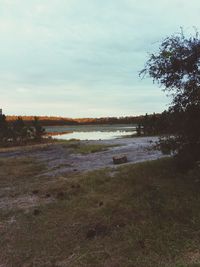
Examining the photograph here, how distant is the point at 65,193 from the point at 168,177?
3.72 m

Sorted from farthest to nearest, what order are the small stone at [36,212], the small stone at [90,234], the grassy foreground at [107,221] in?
the small stone at [36,212]
the small stone at [90,234]
the grassy foreground at [107,221]

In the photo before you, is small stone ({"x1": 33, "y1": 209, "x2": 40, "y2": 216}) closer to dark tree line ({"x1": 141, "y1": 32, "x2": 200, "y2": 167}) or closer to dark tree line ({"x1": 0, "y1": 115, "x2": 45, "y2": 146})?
dark tree line ({"x1": 141, "y1": 32, "x2": 200, "y2": 167})

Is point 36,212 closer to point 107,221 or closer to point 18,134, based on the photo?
point 107,221

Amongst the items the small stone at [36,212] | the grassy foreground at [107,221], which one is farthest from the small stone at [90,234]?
the small stone at [36,212]

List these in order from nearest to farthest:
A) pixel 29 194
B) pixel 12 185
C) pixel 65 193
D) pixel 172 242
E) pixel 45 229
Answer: pixel 172 242
pixel 45 229
pixel 65 193
pixel 29 194
pixel 12 185

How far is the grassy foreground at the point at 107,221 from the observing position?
9789 millimetres

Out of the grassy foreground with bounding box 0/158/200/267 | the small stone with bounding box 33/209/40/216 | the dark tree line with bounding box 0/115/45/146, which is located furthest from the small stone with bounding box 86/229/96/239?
the dark tree line with bounding box 0/115/45/146

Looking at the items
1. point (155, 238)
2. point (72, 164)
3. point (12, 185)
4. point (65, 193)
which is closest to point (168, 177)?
point (65, 193)

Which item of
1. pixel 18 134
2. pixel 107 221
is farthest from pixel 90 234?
pixel 18 134

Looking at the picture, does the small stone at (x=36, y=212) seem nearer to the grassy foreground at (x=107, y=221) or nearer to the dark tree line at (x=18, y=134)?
the grassy foreground at (x=107, y=221)

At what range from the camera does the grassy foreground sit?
9789 millimetres

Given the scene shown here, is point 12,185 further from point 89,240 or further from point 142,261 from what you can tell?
point 142,261

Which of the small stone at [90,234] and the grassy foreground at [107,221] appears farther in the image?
the small stone at [90,234]

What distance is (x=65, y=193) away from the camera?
594 inches
